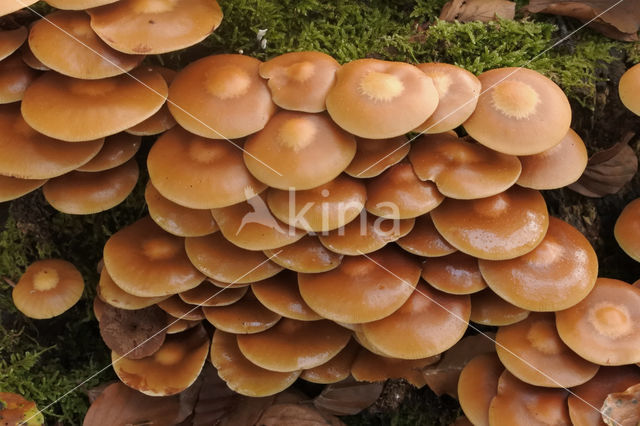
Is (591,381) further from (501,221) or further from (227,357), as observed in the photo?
(227,357)

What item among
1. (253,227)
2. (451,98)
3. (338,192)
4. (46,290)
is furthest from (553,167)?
(46,290)

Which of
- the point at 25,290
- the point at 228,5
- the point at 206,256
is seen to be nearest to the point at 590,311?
the point at 206,256

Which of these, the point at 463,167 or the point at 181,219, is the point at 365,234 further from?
the point at 181,219

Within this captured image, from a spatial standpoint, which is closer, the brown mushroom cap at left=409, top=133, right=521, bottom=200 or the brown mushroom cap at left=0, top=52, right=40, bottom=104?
the brown mushroom cap at left=409, top=133, right=521, bottom=200

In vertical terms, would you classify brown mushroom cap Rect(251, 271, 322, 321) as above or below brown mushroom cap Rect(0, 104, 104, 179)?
below

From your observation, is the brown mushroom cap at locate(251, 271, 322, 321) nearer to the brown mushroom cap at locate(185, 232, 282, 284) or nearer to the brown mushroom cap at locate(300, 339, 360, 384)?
the brown mushroom cap at locate(185, 232, 282, 284)

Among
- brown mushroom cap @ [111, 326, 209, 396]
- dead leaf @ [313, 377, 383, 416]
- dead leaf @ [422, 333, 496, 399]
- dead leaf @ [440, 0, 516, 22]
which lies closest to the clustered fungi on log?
dead leaf @ [422, 333, 496, 399]

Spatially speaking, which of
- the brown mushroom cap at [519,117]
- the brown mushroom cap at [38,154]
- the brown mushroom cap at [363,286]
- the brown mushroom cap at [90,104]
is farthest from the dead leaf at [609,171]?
the brown mushroom cap at [38,154]
